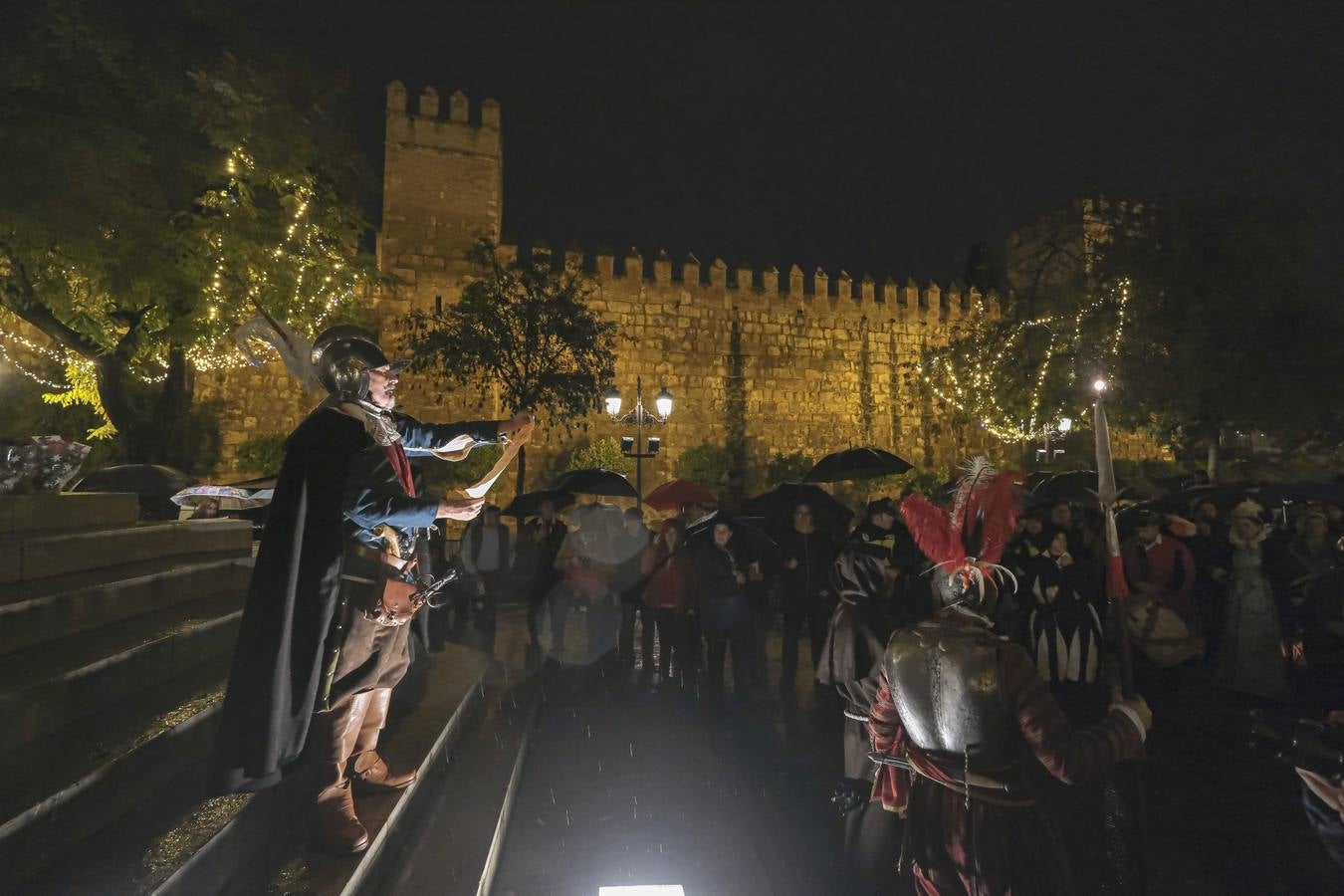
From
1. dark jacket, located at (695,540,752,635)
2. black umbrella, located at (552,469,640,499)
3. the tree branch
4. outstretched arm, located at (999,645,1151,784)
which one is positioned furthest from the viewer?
black umbrella, located at (552,469,640,499)

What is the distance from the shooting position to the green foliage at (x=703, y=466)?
2052 cm

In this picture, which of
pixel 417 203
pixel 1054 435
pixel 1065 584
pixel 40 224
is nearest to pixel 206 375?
pixel 417 203

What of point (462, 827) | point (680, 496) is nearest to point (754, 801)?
point (462, 827)

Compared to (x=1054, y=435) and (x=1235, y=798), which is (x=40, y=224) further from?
(x=1054, y=435)

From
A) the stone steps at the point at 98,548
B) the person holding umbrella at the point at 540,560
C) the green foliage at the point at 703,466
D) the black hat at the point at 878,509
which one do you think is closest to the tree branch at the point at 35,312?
the stone steps at the point at 98,548

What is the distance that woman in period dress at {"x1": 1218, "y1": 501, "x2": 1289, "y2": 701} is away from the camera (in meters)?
5.70

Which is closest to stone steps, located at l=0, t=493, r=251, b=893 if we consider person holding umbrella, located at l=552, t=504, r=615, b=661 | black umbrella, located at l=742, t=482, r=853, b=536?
person holding umbrella, located at l=552, t=504, r=615, b=661

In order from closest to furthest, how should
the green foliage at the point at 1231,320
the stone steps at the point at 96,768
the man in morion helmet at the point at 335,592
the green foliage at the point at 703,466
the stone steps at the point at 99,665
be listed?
the stone steps at the point at 96,768 < the man in morion helmet at the point at 335,592 < the stone steps at the point at 99,665 < the green foliage at the point at 1231,320 < the green foliage at the point at 703,466

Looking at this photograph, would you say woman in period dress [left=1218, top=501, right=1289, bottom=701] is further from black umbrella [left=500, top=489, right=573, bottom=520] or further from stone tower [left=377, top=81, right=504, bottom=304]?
stone tower [left=377, top=81, right=504, bottom=304]

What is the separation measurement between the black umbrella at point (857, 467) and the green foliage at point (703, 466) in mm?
9530

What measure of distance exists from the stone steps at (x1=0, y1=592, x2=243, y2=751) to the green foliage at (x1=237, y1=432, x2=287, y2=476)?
43.9ft

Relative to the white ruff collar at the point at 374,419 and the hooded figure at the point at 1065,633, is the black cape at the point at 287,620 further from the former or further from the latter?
the hooded figure at the point at 1065,633

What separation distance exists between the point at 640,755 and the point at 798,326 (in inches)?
783

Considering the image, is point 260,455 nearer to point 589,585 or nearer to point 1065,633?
point 589,585
